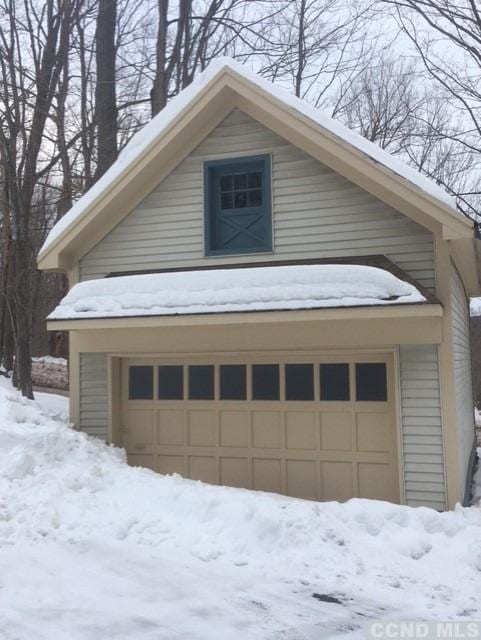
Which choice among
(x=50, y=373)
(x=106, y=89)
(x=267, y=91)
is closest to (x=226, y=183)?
(x=267, y=91)

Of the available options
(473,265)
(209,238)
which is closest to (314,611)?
(209,238)

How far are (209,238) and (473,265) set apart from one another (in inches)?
170

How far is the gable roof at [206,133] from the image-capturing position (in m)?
7.69

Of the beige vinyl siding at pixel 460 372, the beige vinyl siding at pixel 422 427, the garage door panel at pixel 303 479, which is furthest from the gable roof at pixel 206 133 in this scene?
the garage door panel at pixel 303 479

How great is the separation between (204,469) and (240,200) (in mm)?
4094

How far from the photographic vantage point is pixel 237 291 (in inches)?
311

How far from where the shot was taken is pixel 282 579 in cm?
504

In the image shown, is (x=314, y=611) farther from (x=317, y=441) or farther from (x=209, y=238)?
(x=209, y=238)

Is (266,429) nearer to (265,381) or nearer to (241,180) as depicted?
(265,381)

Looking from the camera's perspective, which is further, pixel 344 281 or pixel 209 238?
pixel 209 238

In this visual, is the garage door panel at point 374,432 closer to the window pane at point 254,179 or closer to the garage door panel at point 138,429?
the garage door panel at point 138,429

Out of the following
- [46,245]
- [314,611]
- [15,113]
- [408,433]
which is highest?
[15,113]

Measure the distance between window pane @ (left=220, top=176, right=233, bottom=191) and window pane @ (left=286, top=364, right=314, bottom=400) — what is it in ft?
9.46

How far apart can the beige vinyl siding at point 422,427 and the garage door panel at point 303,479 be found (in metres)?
1.26
